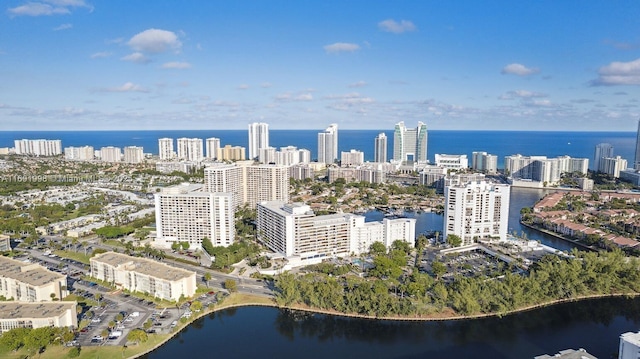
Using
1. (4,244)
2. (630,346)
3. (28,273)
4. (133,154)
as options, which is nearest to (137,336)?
(28,273)

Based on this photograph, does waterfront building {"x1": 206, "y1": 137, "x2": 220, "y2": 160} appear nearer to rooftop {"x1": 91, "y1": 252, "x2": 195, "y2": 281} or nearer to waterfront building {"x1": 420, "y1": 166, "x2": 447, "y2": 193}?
waterfront building {"x1": 420, "y1": 166, "x2": 447, "y2": 193}

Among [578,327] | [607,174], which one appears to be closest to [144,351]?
[578,327]

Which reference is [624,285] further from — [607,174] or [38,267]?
[607,174]

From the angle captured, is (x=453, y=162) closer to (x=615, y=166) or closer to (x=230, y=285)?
(x=615, y=166)

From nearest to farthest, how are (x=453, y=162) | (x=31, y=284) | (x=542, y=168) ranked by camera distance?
(x=31, y=284) → (x=542, y=168) → (x=453, y=162)

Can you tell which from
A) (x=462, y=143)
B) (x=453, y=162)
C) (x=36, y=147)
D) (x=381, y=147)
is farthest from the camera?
(x=462, y=143)

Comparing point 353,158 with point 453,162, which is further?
point 353,158

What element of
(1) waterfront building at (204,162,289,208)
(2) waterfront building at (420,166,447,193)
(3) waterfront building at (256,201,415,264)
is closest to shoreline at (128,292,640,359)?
(3) waterfront building at (256,201,415,264)
